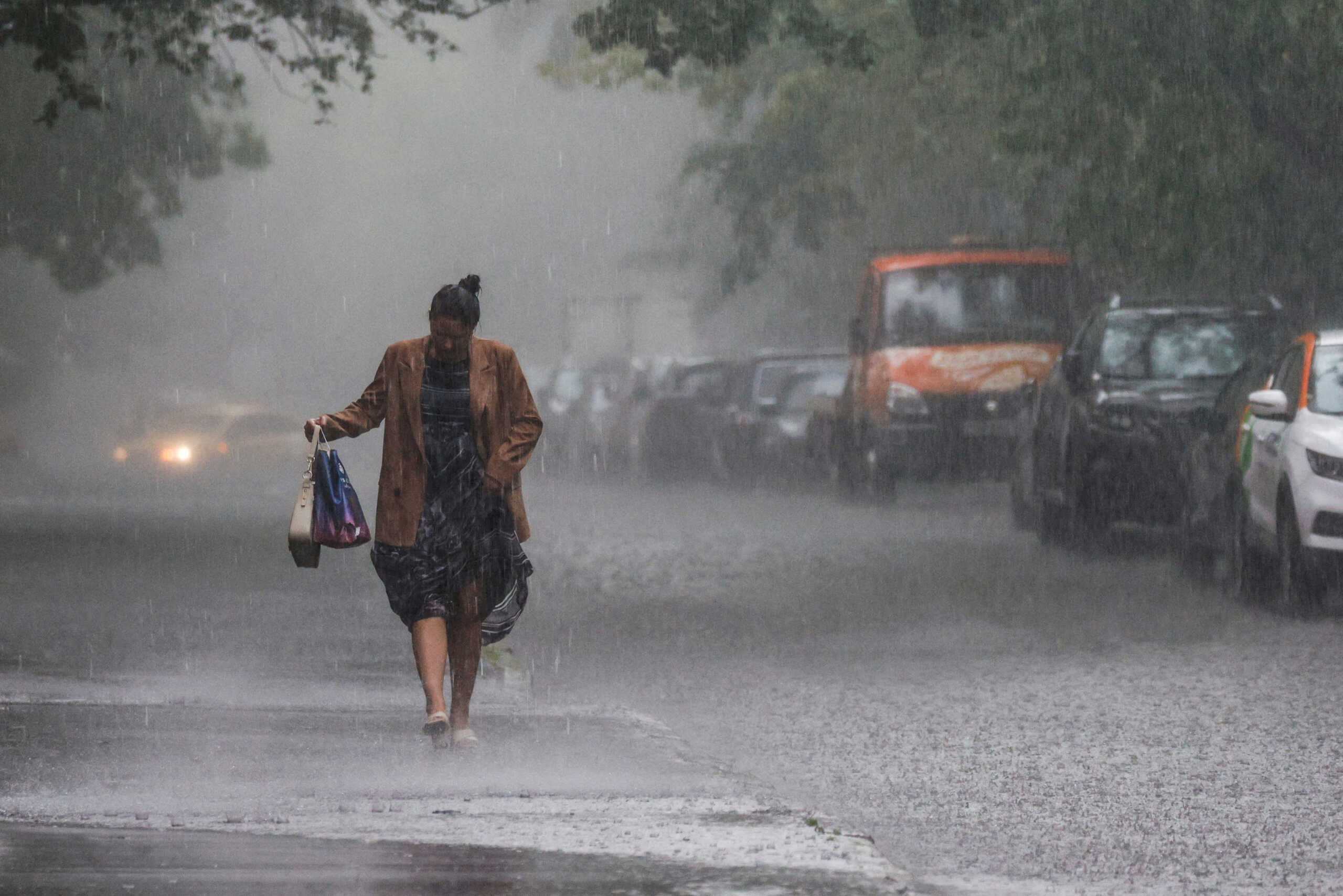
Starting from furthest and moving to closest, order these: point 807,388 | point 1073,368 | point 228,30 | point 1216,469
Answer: point 807,388, point 228,30, point 1073,368, point 1216,469

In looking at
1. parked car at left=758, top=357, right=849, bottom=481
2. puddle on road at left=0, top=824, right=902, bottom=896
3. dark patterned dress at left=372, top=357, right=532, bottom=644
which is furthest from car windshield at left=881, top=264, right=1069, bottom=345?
puddle on road at left=0, top=824, right=902, bottom=896

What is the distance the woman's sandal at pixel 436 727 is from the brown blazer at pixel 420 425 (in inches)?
22.0

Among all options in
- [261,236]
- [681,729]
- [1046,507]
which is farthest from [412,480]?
[261,236]

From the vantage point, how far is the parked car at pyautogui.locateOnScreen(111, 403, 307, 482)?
34.9 m

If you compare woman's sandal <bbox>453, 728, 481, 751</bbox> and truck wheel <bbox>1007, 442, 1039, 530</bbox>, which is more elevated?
truck wheel <bbox>1007, 442, 1039, 530</bbox>

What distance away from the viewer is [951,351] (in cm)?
2331

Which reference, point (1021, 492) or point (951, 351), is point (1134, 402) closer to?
point (1021, 492)

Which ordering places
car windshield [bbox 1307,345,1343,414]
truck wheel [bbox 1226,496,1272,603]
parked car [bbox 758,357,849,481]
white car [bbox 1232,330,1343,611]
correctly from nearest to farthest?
white car [bbox 1232,330,1343,611]
car windshield [bbox 1307,345,1343,414]
truck wheel [bbox 1226,496,1272,603]
parked car [bbox 758,357,849,481]

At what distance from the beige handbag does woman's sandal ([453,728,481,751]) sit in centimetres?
72

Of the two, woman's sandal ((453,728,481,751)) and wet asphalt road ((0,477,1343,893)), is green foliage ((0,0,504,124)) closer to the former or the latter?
wet asphalt road ((0,477,1343,893))

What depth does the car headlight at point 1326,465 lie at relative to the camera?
40.1 ft

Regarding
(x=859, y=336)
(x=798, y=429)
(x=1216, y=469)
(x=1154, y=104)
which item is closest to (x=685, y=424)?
(x=798, y=429)

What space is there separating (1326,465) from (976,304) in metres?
11.5

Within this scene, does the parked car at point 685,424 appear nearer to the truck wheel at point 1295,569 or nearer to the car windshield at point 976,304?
the car windshield at point 976,304
